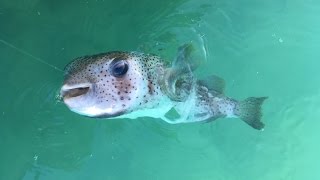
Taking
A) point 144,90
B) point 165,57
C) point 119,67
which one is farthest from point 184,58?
point 165,57

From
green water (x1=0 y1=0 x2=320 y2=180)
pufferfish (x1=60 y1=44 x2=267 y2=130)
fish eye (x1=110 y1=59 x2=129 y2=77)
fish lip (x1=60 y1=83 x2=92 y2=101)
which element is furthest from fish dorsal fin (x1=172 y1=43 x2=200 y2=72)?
green water (x1=0 y1=0 x2=320 y2=180)

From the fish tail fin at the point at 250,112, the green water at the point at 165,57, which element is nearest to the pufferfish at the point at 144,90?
the fish tail fin at the point at 250,112

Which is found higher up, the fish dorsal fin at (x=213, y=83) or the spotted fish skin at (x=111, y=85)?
the spotted fish skin at (x=111, y=85)

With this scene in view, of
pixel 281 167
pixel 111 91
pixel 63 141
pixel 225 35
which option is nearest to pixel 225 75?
pixel 225 35

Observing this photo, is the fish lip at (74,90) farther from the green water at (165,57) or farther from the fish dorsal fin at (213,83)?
the green water at (165,57)

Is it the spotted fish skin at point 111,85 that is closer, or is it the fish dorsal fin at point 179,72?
the spotted fish skin at point 111,85

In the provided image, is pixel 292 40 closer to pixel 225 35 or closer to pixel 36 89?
pixel 225 35
